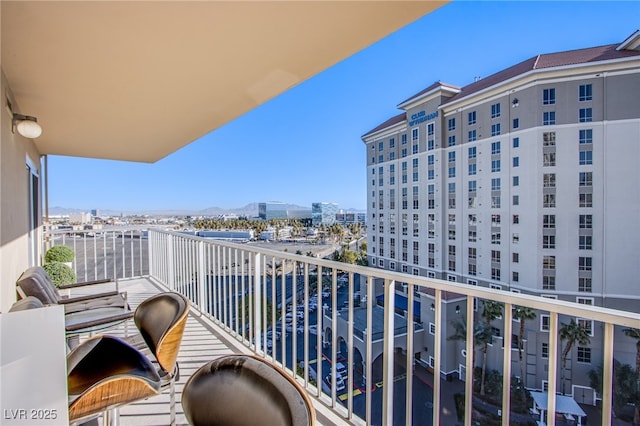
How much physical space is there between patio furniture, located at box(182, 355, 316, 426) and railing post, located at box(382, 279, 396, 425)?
858 mm

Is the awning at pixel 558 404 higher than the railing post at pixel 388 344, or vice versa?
the railing post at pixel 388 344

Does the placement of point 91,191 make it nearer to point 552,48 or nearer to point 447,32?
point 447,32

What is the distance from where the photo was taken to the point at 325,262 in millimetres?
1890

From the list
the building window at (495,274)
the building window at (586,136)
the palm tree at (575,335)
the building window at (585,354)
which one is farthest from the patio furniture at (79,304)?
the building window at (586,136)

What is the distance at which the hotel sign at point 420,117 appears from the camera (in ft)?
69.7

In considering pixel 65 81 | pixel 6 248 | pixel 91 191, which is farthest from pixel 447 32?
pixel 91 191

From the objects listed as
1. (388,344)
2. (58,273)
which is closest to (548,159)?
(388,344)

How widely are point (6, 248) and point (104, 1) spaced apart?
212 centimetres

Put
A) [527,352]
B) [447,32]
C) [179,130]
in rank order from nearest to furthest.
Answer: [179,130] < [527,352] < [447,32]

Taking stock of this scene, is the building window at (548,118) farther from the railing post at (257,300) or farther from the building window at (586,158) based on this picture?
the railing post at (257,300)

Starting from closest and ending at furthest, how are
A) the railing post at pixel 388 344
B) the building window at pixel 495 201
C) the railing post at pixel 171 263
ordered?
the railing post at pixel 388 344
the railing post at pixel 171 263
the building window at pixel 495 201

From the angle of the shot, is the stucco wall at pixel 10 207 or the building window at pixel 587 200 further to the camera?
the building window at pixel 587 200

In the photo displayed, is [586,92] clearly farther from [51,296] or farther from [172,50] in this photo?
[51,296]

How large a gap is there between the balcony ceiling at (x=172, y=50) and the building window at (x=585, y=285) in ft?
62.7
